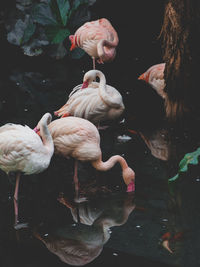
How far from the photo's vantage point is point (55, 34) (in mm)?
8852

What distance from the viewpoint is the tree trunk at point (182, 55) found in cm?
551

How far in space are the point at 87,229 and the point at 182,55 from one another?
98.5 inches

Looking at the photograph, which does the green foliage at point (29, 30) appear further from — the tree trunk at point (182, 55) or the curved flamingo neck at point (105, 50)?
the tree trunk at point (182, 55)

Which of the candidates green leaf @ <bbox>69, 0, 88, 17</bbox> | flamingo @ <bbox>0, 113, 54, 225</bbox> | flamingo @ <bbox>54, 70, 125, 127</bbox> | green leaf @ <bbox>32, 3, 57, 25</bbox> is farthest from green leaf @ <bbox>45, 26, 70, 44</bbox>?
flamingo @ <bbox>0, 113, 54, 225</bbox>

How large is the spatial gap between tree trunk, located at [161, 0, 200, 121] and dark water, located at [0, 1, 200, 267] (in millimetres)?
293

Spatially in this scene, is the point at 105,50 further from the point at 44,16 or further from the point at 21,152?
the point at 21,152

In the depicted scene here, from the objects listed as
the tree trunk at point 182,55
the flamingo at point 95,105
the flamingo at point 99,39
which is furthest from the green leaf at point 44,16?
the tree trunk at point 182,55

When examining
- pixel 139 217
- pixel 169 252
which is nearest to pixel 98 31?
pixel 139 217

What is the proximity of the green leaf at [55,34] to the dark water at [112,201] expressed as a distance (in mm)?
1237

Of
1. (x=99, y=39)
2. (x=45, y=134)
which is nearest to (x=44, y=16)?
(x=99, y=39)

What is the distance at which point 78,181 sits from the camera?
16.4 ft

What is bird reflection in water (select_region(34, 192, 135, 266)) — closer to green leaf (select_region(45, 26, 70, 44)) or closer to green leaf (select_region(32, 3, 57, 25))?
green leaf (select_region(45, 26, 70, 44))

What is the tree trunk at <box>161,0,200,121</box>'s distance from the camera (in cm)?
551

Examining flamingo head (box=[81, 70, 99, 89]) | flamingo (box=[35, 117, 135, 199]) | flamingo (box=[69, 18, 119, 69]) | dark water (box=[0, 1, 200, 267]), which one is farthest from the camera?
flamingo (box=[69, 18, 119, 69])
